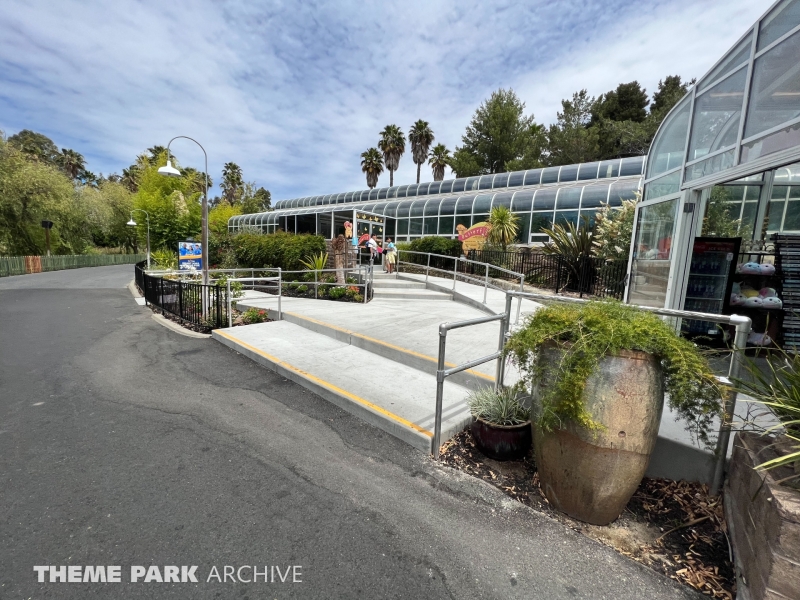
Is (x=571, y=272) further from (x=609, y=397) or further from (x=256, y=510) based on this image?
(x=256, y=510)

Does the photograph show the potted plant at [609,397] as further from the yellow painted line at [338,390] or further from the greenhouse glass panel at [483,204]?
the greenhouse glass panel at [483,204]

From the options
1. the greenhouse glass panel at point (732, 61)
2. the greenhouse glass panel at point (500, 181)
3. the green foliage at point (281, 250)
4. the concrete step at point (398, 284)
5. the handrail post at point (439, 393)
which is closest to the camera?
the handrail post at point (439, 393)

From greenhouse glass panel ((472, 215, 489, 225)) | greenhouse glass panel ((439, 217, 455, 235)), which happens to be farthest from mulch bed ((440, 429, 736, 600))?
greenhouse glass panel ((439, 217, 455, 235))

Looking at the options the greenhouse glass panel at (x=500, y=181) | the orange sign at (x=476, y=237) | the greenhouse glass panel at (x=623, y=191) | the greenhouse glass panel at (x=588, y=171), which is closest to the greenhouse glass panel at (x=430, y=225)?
the orange sign at (x=476, y=237)

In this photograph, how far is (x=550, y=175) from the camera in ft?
67.0

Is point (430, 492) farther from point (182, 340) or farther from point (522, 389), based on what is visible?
point (182, 340)

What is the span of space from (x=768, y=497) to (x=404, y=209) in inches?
835

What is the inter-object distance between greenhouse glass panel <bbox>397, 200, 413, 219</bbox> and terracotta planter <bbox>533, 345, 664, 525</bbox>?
2002 centimetres

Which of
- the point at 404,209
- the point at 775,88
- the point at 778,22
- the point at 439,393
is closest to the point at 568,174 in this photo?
the point at 404,209

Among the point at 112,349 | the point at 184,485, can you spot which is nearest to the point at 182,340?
the point at 112,349

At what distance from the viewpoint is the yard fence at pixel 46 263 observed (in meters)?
22.3

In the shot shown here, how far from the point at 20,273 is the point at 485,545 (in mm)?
33250

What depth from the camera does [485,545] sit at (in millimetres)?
2168

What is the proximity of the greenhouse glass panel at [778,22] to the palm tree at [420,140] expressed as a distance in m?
40.4
